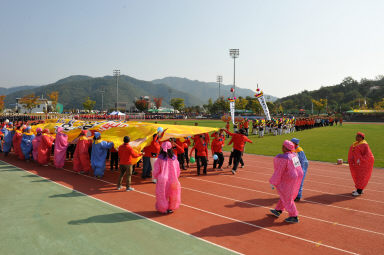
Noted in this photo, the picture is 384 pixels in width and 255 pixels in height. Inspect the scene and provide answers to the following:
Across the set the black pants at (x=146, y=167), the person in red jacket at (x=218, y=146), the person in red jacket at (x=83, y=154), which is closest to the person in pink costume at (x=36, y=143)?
the person in red jacket at (x=83, y=154)

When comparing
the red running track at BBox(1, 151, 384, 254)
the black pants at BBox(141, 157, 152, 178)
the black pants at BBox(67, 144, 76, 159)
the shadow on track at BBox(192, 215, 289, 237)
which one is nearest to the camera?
the red running track at BBox(1, 151, 384, 254)

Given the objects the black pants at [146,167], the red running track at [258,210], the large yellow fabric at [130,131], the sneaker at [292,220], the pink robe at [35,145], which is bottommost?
the red running track at [258,210]

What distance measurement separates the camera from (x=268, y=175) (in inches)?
424

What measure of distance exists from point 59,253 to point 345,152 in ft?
57.2

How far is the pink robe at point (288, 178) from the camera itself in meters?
5.85

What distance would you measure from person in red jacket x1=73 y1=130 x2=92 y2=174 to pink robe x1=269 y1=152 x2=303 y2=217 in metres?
7.65

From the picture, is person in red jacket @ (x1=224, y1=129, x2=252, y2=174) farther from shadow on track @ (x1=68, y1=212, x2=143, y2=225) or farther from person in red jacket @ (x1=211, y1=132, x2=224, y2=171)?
shadow on track @ (x1=68, y1=212, x2=143, y2=225)

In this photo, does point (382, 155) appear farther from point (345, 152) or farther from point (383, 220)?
point (383, 220)

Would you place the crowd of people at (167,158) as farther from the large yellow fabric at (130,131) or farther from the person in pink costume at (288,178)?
the large yellow fabric at (130,131)

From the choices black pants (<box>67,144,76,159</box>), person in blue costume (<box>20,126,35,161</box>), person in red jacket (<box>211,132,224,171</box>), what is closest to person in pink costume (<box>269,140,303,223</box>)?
person in red jacket (<box>211,132,224,171</box>)

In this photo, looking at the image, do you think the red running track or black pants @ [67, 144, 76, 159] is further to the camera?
black pants @ [67, 144, 76, 159]

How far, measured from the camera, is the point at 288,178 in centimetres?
587

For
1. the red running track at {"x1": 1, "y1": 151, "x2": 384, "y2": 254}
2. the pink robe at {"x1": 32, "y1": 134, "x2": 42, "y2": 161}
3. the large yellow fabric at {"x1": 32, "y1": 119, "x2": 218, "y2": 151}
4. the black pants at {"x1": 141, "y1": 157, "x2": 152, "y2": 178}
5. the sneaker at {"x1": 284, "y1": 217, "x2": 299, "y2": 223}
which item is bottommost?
the red running track at {"x1": 1, "y1": 151, "x2": 384, "y2": 254}

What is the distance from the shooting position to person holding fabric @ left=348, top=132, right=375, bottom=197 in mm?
7992
